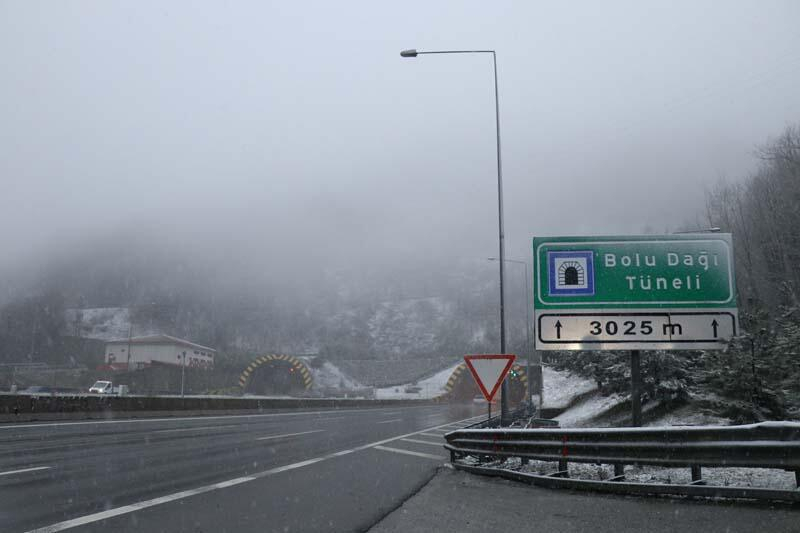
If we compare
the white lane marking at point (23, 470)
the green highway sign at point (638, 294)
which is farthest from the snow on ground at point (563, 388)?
the white lane marking at point (23, 470)

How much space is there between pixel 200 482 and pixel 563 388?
136 ft

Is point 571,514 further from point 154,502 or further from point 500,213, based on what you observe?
point 500,213

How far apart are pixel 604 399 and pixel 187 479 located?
2456 cm

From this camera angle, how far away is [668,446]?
7.52m

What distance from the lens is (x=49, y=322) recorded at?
13525cm

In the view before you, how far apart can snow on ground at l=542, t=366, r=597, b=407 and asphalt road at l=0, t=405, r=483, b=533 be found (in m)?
24.6

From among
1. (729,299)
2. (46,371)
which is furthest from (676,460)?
(46,371)

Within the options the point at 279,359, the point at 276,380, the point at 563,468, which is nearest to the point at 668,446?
the point at 563,468

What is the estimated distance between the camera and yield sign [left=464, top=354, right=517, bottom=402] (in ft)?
43.3

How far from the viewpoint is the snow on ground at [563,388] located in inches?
1533

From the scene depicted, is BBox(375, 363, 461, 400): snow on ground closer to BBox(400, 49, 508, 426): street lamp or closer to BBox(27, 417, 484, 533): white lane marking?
BBox(400, 49, 508, 426): street lamp

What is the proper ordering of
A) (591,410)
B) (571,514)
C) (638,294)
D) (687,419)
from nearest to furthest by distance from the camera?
A: 1. (571,514)
2. (638,294)
3. (687,419)
4. (591,410)

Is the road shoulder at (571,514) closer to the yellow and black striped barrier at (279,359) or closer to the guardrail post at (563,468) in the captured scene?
the guardrail post at (563,468)

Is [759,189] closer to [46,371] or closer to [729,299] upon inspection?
[729,299]
